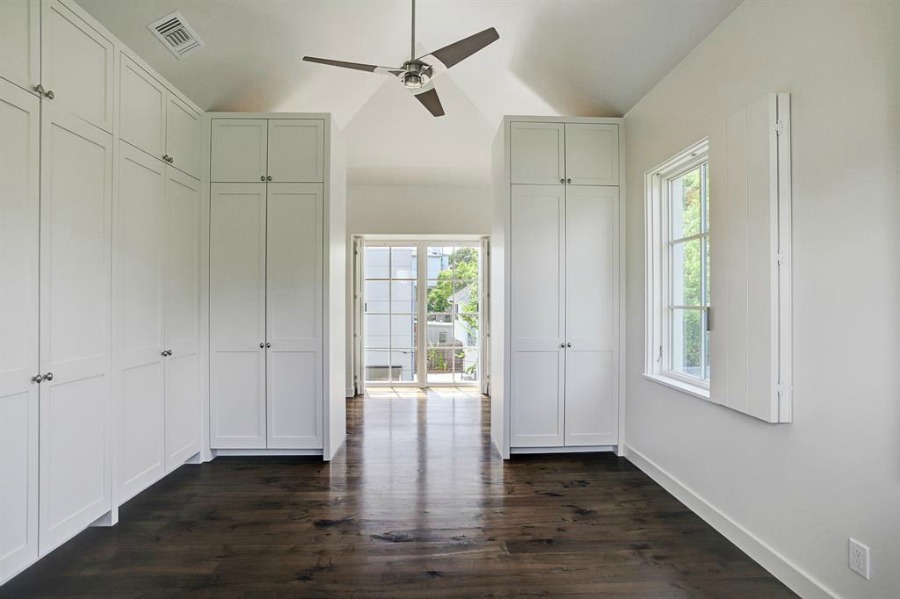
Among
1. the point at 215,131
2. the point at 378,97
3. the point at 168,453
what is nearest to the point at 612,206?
the point at 378,97

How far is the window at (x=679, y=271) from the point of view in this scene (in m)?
2.47

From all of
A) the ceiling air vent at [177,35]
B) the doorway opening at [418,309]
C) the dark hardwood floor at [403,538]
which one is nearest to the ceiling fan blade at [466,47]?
the ceiling air vent at [177,35]

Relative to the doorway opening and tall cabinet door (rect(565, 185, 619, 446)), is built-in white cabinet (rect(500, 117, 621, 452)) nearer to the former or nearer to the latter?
tall cabinet door (rect(565, 185, 619, 446))

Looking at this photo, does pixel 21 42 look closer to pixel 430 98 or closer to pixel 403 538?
pixel 430 98

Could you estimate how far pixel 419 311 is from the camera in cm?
557

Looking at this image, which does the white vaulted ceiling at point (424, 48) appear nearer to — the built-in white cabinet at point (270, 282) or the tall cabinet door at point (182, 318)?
the built-in white cabinet at point (270, 282)

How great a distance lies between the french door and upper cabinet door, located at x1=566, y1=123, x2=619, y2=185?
2.43 meters

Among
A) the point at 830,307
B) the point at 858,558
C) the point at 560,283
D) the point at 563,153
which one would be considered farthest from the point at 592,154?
the point at 858,558

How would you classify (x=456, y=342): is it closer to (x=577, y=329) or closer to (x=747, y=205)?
(x=577, y=329)

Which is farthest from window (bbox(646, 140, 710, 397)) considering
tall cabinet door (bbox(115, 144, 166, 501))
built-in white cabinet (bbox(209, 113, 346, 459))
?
tall cabinet door (bbox(115, 144, 166, 501))

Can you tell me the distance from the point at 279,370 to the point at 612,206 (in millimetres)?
2762

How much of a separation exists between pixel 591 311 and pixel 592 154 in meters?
1.18

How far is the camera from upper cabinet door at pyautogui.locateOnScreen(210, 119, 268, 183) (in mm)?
3068

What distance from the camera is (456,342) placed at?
18.6 feet
